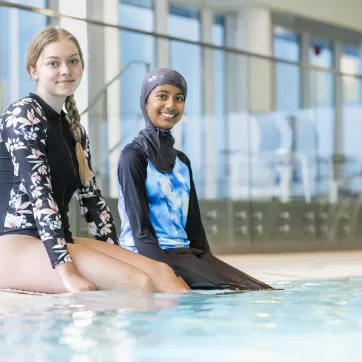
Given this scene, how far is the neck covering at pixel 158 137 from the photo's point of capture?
3926 millimetres

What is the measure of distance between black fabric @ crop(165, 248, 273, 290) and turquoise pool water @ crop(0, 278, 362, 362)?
33cm

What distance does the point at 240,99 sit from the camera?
30.3ft

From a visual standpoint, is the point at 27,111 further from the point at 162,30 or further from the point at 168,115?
the point at 162,30

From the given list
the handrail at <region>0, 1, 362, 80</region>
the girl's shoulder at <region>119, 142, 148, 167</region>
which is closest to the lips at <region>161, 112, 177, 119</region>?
the girl's shoulder at <region>119, 142, 148, 167</region>

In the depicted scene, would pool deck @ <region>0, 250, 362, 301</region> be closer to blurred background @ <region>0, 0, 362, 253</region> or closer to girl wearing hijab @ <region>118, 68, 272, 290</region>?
girl wearing hijab @ <region>118, 68, 272, 290</region>

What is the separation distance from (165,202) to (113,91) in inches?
149

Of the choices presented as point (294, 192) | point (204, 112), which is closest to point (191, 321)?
point (204, 112)

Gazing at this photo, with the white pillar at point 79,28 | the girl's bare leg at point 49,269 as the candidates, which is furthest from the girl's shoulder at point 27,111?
the white pillar at point 79,28

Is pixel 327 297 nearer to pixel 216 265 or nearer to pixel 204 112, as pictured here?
pixel 216 265

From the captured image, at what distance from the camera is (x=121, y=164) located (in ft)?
12.7

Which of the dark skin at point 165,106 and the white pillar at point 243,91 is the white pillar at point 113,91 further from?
the dark skin at point 165,106

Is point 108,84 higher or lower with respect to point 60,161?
higher

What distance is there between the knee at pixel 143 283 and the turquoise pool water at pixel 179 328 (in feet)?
0.29

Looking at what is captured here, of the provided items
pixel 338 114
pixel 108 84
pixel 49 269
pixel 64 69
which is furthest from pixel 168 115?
pixel 338 114
